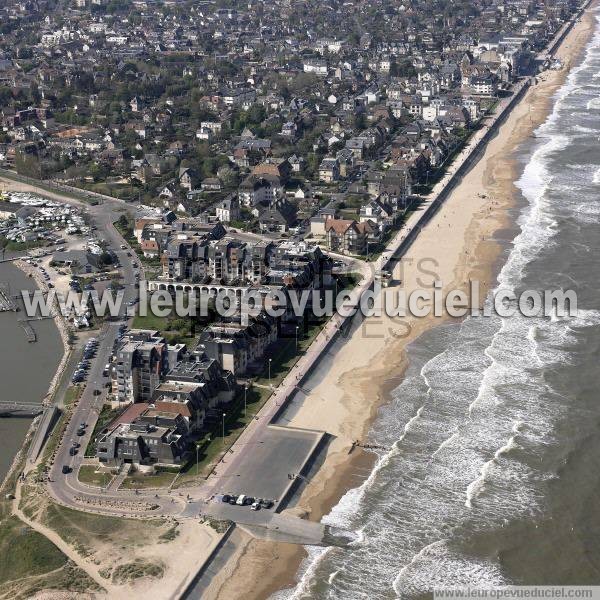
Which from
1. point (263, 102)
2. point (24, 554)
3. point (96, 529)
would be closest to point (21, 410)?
point (96, 529)

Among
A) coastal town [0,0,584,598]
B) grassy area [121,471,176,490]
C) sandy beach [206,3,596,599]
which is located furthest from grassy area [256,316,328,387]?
grassy area [121,471,176,490]

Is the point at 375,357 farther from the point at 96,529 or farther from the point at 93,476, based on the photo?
the point at 96,529

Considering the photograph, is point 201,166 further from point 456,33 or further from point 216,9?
point 216,9

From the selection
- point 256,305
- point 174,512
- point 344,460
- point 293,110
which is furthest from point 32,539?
point 293,110

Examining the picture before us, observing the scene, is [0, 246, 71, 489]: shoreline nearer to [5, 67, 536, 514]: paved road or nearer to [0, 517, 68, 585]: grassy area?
[5, 67, 536, 514]: paved road

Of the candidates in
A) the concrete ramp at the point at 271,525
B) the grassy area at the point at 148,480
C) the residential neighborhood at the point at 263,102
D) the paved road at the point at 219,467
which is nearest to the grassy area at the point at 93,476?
the paved road at the point at 219,467

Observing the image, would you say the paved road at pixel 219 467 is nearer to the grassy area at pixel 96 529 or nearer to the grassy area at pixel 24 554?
the grassy area at pixel 96 529

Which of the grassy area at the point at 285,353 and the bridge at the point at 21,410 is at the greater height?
the grassy area at the point at 285,353
